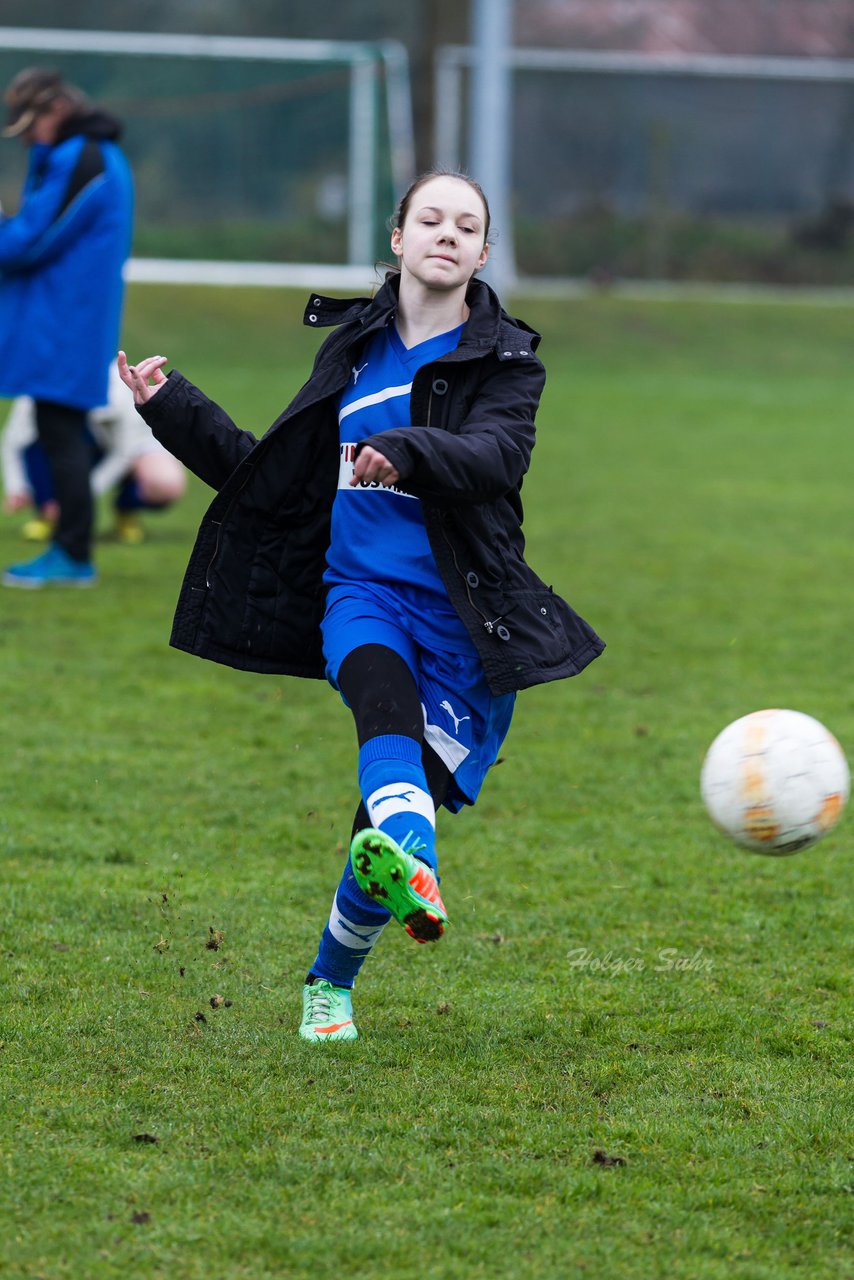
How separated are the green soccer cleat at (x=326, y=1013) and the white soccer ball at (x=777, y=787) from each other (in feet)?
2.88

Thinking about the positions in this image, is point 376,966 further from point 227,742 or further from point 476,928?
point 227,742

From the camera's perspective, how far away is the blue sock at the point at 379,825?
126 inches

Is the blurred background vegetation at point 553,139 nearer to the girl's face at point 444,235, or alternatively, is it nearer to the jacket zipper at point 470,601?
the girl's face at point 444,235

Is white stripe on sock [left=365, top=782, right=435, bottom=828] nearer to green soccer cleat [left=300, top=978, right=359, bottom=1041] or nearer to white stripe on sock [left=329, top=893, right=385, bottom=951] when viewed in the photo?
white stripe on sock [left=329, top=893, right=385, bottom=951]

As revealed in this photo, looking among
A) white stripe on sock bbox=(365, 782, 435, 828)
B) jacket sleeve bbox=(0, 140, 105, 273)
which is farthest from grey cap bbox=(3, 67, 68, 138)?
white stripe on sock bbox=(365, 782, 435, 828)

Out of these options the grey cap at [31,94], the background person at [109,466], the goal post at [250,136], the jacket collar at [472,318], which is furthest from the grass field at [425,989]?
the goal post at [250,136]

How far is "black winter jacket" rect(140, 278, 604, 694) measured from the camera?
3.47 m

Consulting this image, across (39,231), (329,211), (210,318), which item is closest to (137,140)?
(329,211)

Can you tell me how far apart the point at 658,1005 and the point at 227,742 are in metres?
2.65

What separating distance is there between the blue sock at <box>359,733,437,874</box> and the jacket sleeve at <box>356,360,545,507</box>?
0.49 m

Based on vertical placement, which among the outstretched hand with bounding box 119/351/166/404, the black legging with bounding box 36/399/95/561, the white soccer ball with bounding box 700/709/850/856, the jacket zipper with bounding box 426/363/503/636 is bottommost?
the black legging with bounding box 36/399/95/561

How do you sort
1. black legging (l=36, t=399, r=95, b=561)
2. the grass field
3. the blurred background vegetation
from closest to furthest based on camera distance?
the grass field
black legging (l=36, t=399, r=95, b=561)
the blurred background vegetation

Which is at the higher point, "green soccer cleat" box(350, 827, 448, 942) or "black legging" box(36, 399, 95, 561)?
"green soccer cleat" box(350, 827, 448, 942)

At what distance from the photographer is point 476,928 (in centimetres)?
444
